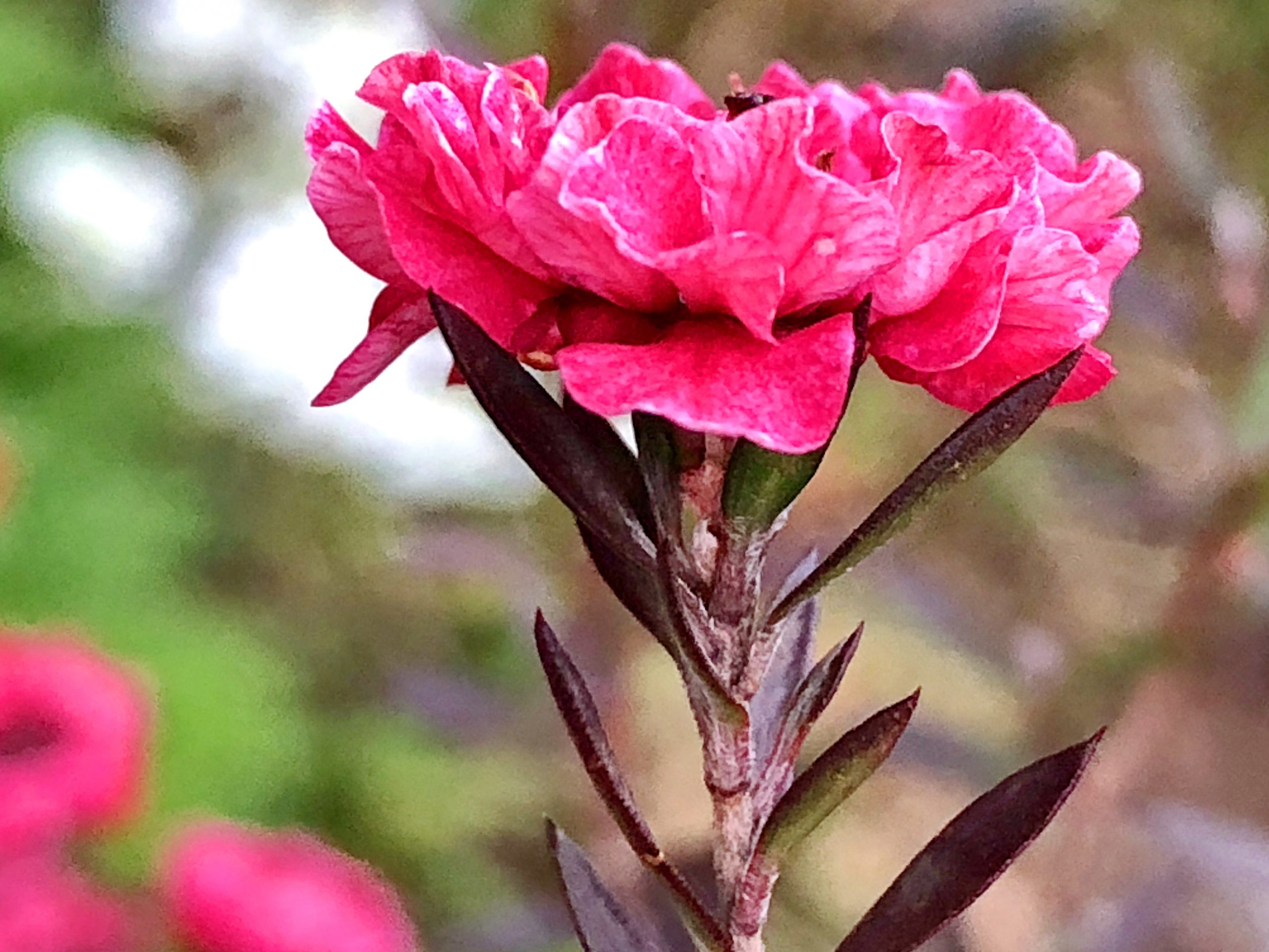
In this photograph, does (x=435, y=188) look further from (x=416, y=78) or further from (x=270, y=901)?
(x=270, y=901)

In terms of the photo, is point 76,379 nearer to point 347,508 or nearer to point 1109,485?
point 347,508

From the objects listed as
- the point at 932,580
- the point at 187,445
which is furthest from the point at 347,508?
the point at 932,580

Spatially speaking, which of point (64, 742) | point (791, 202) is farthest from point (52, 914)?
point (791, 202)

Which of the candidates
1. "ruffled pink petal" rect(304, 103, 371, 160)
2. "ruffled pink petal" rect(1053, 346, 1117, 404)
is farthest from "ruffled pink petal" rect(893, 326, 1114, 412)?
"ruffled pink petal" rect(304, 103, 371, 160)

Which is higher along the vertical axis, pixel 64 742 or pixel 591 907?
pixel 591 907

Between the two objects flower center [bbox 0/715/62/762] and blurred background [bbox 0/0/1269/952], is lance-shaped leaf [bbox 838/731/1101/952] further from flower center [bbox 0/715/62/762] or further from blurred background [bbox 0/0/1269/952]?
flower center [bbox 0/715/62/762]

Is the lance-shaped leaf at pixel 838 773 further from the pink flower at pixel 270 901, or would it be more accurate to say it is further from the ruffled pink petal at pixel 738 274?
the pink flower at pixel 270 901
